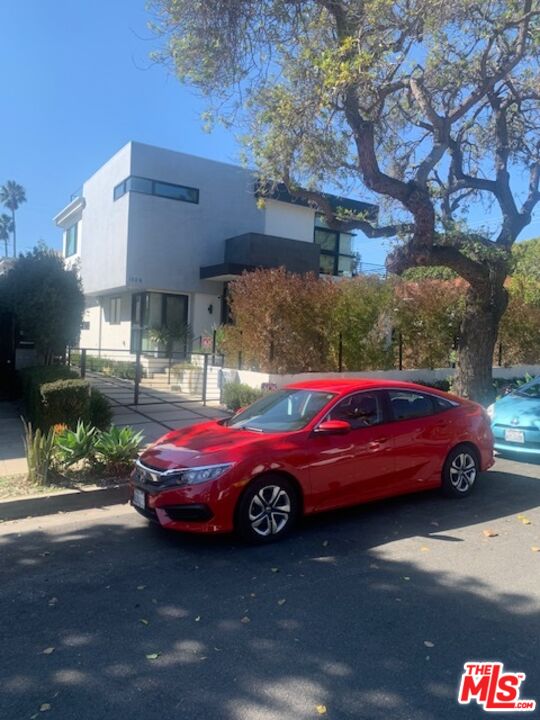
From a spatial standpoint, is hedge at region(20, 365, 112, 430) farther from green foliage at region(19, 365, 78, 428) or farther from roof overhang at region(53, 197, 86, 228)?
roof overhang at region(53, 197, 86, 228)

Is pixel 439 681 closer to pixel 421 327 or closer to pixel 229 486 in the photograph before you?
pixel 229 486

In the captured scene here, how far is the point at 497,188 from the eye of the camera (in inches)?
492

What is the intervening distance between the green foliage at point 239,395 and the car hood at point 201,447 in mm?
5923

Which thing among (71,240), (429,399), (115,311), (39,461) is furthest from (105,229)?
(429,399)

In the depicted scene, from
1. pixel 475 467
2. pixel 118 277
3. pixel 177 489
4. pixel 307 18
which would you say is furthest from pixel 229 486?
pixel 118 277

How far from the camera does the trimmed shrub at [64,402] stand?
320 inches

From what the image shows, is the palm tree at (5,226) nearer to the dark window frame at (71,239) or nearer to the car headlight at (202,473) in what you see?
the dark window frame at (71,239)

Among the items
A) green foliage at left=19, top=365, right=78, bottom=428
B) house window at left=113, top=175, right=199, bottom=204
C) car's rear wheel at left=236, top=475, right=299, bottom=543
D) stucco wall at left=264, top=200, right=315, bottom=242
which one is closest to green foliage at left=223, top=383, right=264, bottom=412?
green foliage at left=19, top=365, right=78, bottom=428

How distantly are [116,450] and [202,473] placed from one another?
2.32 metres

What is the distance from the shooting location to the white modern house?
18.9 meters

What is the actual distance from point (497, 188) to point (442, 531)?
960cm

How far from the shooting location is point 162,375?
1820 centimetres

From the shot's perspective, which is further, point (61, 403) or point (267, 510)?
point (61, 403)

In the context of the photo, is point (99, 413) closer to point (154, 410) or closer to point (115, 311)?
point (154, 410)
